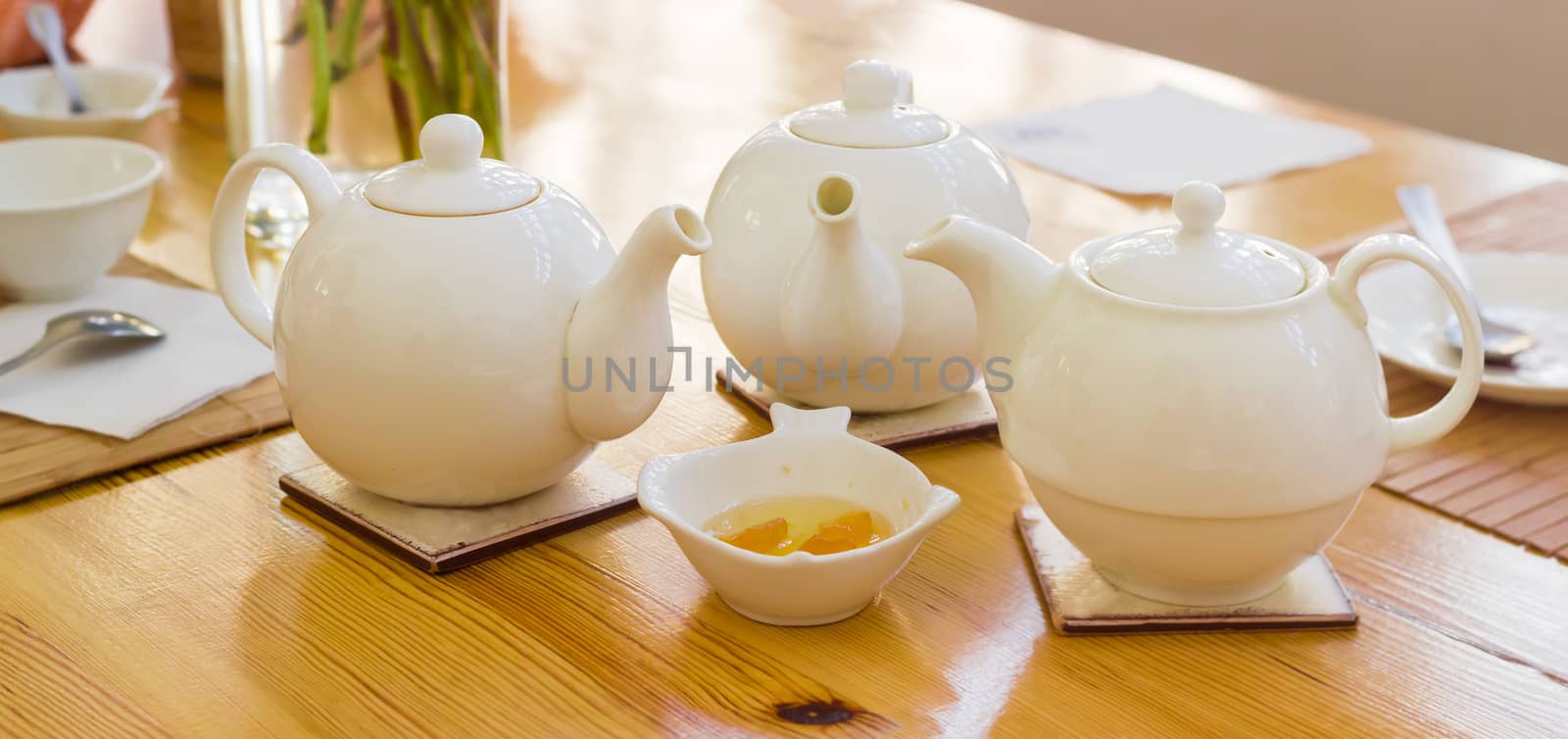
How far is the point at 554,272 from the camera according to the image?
2.43 ft

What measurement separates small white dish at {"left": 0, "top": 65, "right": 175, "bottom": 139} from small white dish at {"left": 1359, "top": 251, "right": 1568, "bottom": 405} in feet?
3.42

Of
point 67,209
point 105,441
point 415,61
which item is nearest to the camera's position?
point 105,441

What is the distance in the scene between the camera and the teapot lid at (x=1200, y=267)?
2.19ft

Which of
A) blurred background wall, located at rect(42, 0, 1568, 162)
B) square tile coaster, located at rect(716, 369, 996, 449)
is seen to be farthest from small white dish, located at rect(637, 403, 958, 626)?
blurred background wall, located at rect(42, 0, 1568, 162)

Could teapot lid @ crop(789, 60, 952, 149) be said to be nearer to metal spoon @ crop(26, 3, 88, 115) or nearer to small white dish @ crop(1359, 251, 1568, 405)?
small white dish @ crop(1359, 251, 1568, 405)

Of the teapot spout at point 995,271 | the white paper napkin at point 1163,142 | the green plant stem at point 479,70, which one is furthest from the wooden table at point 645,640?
the white paper napkin at point 1163,142

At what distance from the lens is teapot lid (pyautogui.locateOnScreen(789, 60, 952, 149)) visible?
885 millimetres

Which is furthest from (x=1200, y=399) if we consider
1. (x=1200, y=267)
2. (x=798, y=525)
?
(x=798, y=525)

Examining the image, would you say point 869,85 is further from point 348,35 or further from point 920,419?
point 348,35

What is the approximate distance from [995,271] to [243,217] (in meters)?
0.42

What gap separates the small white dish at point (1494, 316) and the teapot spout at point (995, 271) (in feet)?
1.24

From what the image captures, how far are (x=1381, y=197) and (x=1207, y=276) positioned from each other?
29.0 inches

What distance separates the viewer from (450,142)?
2.44 ft

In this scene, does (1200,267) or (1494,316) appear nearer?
(1200,267)
